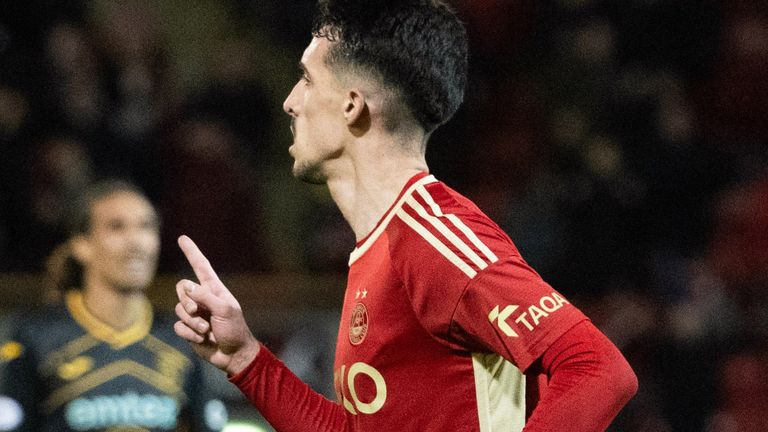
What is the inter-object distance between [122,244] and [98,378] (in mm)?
518

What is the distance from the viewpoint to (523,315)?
1930 millimetres

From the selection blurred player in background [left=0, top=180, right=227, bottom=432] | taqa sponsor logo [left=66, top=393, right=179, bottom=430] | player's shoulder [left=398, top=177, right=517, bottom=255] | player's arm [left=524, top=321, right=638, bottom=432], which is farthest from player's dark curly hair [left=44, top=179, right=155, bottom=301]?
player's arm [left=524, top=321, right=638, bottom=432]

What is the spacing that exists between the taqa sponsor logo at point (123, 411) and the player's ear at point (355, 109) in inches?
86.5

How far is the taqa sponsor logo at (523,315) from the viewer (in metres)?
1.93

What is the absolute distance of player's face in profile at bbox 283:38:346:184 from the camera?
2.41m

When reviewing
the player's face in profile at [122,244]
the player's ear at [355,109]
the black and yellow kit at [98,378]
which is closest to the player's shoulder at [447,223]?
the player's ear at [355,109]

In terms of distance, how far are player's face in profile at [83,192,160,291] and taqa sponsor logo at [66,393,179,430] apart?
454mm

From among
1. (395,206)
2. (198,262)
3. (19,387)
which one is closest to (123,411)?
(19,387)

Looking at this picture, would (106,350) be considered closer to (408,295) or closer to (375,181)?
(375,181)

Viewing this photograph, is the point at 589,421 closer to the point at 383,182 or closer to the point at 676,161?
the point at 383,182

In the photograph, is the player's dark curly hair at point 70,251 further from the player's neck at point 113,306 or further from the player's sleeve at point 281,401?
the player's sleeve at point 281,401

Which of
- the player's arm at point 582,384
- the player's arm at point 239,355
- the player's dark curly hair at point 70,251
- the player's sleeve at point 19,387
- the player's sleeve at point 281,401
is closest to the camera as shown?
the player's arm at point 582,384

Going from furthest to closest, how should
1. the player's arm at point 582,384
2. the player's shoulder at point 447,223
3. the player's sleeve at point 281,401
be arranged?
the player's sleeve at point 281,401
the player's shoulder at point 447,223
the player's arm at point 582,384

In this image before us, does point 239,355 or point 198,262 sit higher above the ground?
point 198,262
